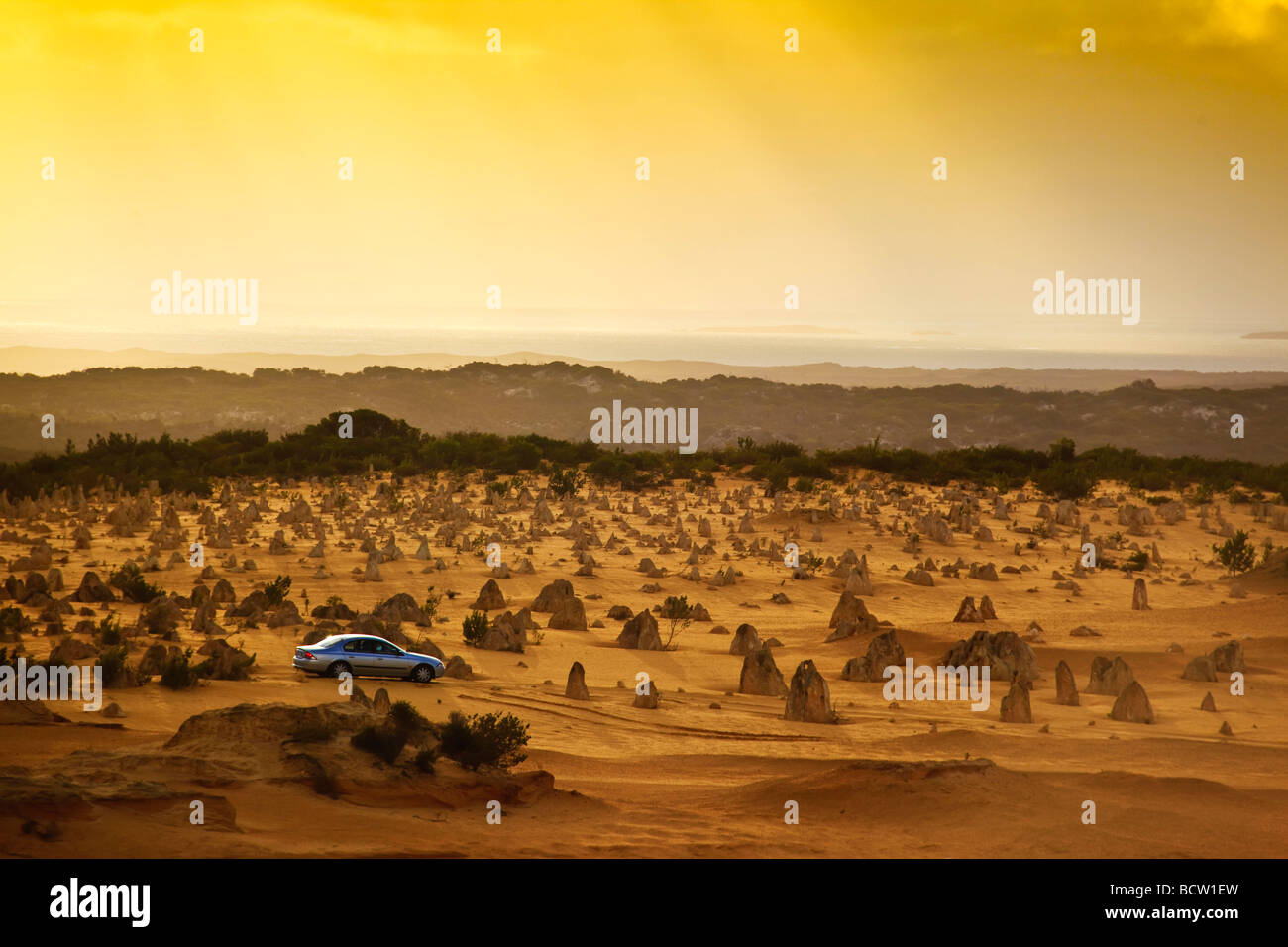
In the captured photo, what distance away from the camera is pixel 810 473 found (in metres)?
50.6

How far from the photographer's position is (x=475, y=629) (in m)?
19.4

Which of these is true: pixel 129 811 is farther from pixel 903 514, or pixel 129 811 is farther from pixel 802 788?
pixel 903 514

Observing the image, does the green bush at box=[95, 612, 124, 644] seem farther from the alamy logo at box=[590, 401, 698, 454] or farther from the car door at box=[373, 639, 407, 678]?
the alamy logo at box=[590, 401, 698, 454]

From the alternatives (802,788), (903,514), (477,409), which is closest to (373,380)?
(477,409)

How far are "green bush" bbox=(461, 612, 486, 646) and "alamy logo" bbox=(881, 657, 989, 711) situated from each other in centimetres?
653

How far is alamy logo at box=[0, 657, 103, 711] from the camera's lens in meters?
13.6

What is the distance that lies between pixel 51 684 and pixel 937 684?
1196 centimetres

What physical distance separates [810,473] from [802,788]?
130 ft

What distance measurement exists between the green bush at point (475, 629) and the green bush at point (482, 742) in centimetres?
753

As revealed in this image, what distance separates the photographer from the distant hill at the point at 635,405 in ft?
358

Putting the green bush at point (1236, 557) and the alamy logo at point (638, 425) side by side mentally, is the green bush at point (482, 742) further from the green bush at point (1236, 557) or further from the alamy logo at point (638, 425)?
the alamy logo at point (638, 425)

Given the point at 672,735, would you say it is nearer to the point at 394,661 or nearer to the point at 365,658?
the point at 394,661
